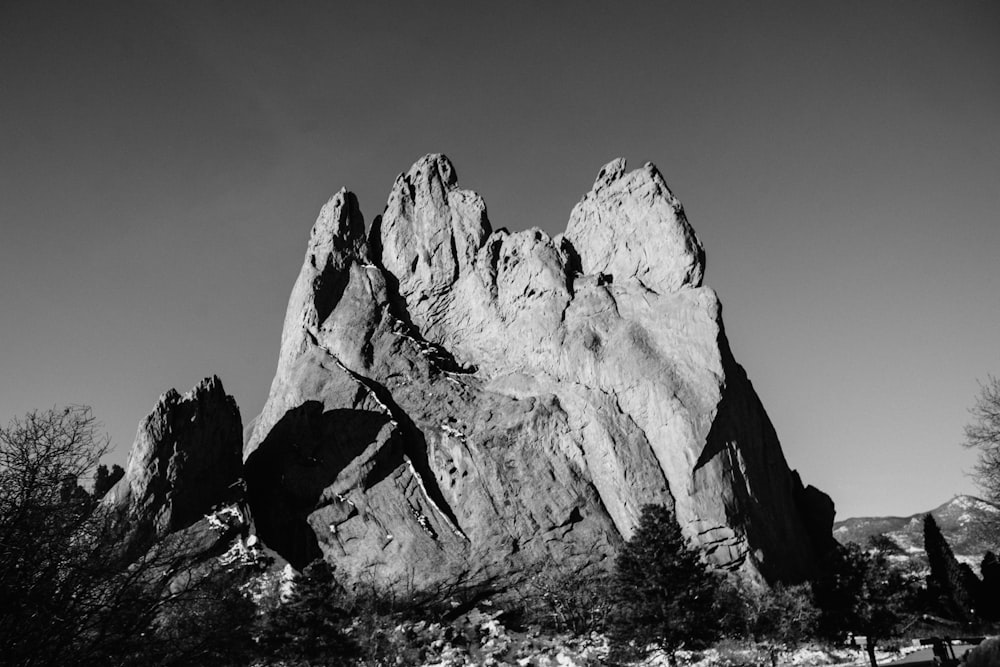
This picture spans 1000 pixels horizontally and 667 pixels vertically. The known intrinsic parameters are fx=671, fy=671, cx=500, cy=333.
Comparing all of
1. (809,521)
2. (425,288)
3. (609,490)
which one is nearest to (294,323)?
(425,288)

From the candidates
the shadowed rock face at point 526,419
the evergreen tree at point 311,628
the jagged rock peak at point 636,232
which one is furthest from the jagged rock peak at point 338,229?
the evergreen tree at point 311,628

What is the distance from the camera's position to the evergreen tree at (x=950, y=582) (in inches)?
2110

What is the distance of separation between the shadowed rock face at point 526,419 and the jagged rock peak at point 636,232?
0.22 metres

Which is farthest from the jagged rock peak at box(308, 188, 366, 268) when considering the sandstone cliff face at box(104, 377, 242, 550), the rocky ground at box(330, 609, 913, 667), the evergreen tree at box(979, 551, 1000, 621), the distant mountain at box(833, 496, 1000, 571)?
the distant mountain at box(833, 496, 1000, 571)

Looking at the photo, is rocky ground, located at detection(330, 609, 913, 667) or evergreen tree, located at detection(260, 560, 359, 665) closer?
evergreen tree, located at detection(260, 560, 359, 665)

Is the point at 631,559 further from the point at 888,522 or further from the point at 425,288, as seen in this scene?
the point at 888,522

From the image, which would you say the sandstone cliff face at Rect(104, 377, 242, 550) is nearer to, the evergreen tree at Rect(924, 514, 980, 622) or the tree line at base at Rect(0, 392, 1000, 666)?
the tree line at base at Rect(0, 392, 1000, 666)

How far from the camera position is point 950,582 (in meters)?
55.1

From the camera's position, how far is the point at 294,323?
6475 centimetres

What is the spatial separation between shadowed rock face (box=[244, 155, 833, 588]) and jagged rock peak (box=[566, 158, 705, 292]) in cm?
22

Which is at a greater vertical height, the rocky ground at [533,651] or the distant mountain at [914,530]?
the distant mountain at [914,530]

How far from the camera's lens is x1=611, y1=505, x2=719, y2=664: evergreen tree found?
3048 cm

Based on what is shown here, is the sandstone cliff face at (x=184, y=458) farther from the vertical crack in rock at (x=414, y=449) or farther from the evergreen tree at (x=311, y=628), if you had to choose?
the evergreen tree at (x=311, y=628)

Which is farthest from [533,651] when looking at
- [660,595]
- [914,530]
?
[914,530]
